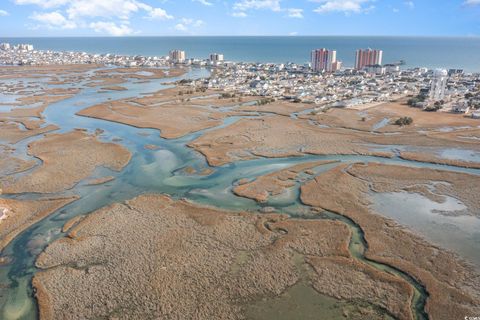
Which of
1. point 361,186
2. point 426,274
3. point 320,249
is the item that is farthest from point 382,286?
point 361,186

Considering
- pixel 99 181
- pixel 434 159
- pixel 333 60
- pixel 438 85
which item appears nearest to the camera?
pixel 99 181

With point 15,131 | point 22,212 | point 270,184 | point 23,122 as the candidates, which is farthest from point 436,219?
point 23,122

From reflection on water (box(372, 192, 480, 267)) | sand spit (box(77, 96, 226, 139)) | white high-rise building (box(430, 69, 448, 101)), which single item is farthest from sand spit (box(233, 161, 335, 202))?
white high-rise building (box(430, 69, 448, 101))

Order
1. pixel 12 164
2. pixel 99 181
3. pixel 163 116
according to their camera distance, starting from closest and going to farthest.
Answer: pixel 99 181
pixel 12 164
pixel 163 116

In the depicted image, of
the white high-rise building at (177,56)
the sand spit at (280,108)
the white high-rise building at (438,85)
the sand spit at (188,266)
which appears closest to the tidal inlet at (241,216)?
the sand spit at (188,266)

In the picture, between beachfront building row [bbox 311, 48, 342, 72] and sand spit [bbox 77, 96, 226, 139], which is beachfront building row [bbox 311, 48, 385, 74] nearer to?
beachfront building row [bbox 311, 48, 342, 72]

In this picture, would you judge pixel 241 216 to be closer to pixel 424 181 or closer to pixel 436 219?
pixel 436 219

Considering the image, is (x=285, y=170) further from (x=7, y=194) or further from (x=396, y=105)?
(x=396, y=105)
